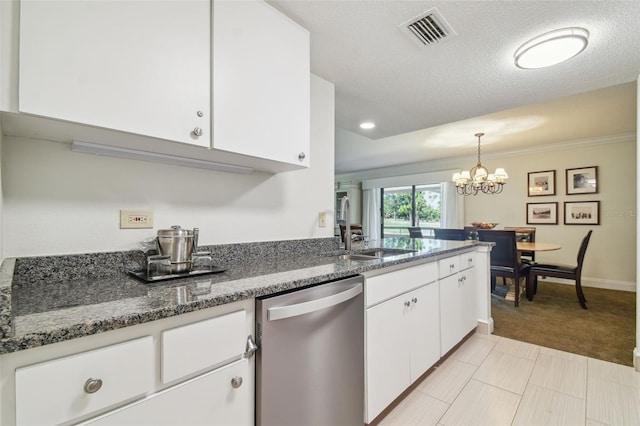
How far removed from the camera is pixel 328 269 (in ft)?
4.31

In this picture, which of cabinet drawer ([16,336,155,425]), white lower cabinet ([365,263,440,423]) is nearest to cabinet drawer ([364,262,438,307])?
white lower cabinet ([365,263,440,423])

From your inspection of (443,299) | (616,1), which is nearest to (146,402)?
(443,299)

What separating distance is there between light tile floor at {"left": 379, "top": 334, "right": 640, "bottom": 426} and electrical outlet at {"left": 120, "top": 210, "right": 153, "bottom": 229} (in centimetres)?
163

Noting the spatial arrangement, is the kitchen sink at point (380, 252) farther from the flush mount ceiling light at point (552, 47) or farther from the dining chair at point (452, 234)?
the dining chair at point (452, 234)

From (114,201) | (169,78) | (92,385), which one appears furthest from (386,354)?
(169,78)

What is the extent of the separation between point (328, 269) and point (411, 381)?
3.42 ft

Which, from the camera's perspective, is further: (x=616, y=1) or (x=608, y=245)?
(x=608, y=245)

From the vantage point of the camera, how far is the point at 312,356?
3.73 feet

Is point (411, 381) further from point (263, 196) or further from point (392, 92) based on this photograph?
point (392, 92)

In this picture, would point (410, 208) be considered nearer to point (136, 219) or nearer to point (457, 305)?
point (457, 305)

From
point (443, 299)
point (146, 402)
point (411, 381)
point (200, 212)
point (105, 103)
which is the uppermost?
point (105, 103)

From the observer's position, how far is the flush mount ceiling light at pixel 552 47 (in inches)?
62.8

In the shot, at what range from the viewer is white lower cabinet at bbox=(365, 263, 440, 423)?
145 centimetres

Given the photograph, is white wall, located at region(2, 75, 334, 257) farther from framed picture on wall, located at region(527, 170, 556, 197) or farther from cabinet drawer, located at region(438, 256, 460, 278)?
framed picture on wall, located at region(527, 170, 556, 197)
